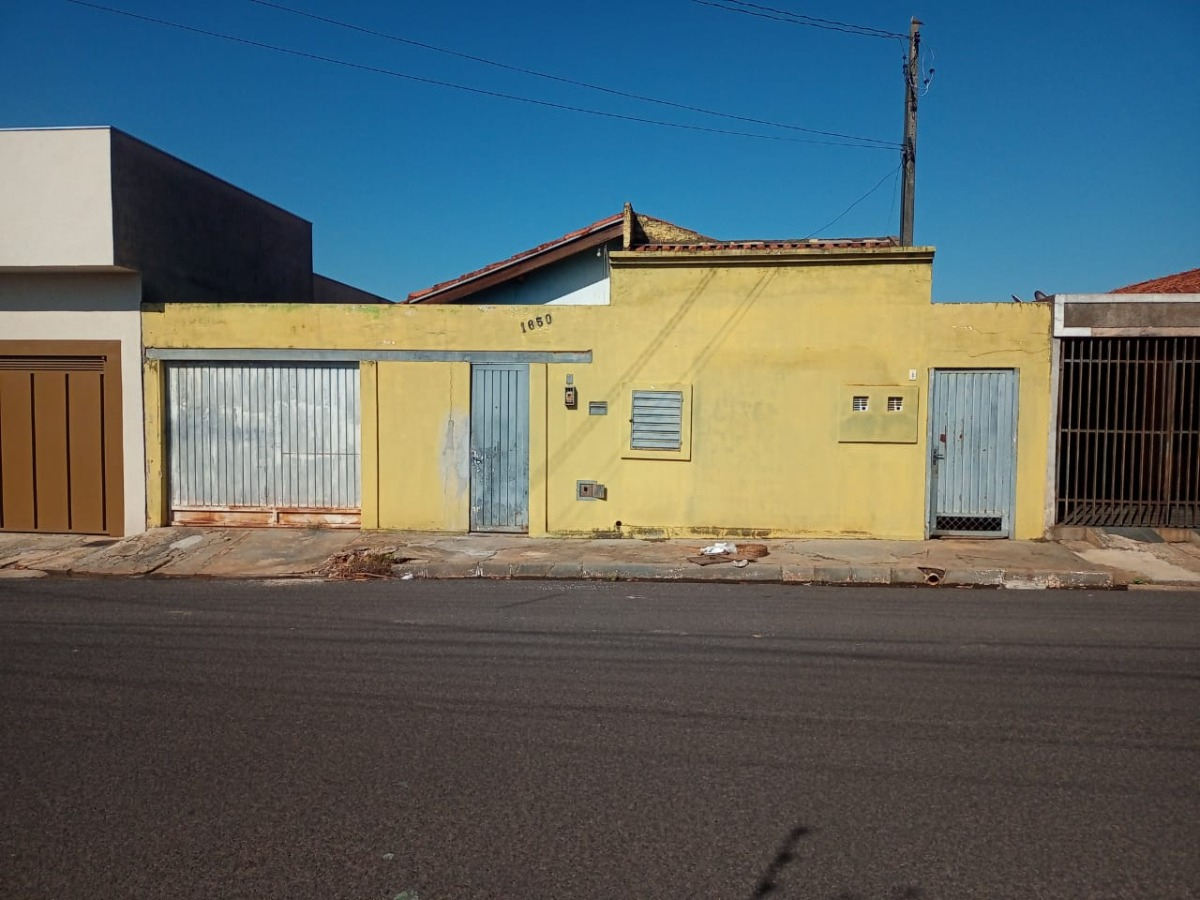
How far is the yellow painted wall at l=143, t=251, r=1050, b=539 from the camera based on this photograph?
11.9 m

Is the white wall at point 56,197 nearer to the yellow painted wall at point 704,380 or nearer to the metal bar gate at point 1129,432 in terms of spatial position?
the yellow painted wall at point 704,380

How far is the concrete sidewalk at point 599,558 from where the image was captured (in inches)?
404

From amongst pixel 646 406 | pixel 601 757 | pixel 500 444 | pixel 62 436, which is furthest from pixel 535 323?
pixel 601 757

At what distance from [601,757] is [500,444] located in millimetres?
8278

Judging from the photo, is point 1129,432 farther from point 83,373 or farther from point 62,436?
point 62,436

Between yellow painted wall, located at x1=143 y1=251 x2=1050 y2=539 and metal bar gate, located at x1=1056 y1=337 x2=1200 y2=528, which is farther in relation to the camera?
yellow painted wall, located at x1=143 y1=251 x2=1050 y2=539

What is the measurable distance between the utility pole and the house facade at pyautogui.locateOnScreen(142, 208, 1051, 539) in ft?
16.0

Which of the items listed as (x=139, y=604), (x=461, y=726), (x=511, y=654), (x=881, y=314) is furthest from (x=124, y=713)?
(x=881, y=314)

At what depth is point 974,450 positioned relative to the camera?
39.3ft

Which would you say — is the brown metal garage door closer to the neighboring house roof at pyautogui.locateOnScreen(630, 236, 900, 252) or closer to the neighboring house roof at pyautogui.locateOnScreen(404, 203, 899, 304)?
the neighboring house roof at pyautogui.locateOnScreen(404, 203, 899, 304)

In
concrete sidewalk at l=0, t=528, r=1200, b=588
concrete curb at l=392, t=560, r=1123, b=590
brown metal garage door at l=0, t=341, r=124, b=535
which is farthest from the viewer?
brown metal garage door at l=0, t=341, r=124, b=535

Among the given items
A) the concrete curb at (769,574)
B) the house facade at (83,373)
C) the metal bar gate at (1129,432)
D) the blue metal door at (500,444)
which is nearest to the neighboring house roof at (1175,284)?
the metal bar gate at (1129,432)

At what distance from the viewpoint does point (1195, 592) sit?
957 cm

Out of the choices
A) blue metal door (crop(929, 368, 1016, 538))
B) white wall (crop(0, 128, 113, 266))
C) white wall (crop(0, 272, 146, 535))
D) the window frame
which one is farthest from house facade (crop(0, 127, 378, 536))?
blue metal door (crop(929, 368, 1016, 538))
